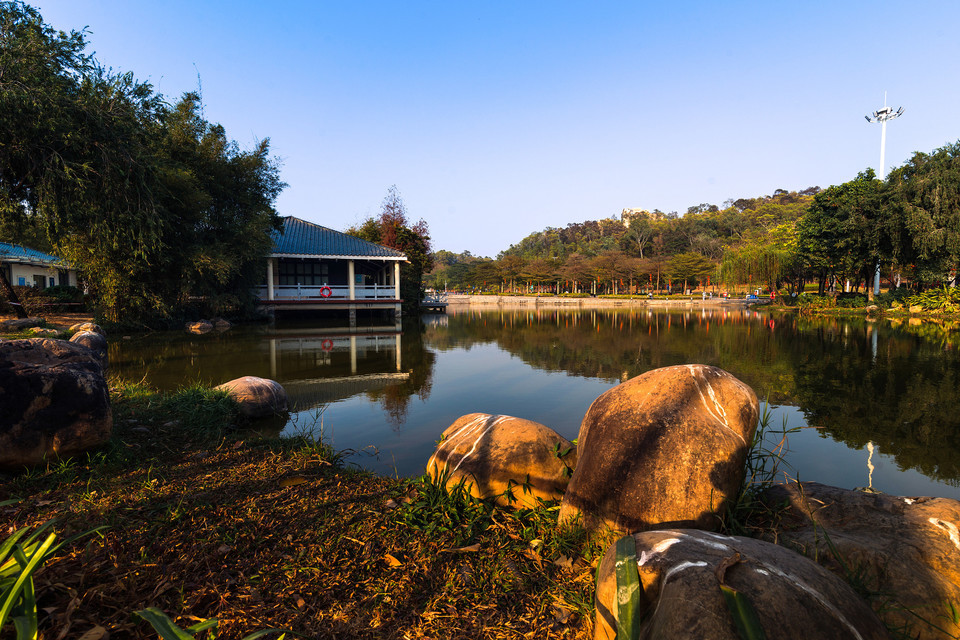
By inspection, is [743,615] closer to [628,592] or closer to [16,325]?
[628,592]

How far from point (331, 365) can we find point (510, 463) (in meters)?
7.76

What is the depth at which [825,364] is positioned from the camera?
10.1 metres

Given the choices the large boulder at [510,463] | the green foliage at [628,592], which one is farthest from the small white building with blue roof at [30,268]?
the green foliage at [628,592]

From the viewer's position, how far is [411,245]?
28234 millimetres

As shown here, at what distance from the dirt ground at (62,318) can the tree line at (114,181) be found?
861mm

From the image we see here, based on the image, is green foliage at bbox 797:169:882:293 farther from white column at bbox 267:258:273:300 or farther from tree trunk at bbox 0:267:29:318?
tree trunk at bbox 0:267:29:318

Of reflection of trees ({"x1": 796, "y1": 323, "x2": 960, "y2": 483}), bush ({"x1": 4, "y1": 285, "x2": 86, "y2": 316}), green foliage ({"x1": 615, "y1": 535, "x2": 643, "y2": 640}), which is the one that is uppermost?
bush ({"x1": 4, "y1": 285, "x2": 86, "y2": 316})

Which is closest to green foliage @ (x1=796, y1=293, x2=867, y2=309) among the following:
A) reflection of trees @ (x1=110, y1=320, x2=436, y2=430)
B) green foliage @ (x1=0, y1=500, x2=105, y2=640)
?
reflection of trees @ (x1=110, y1=320, x2=436, y2=430)

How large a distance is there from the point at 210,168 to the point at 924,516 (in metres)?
21.8

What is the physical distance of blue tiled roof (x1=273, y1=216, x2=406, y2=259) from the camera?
73.3 feet

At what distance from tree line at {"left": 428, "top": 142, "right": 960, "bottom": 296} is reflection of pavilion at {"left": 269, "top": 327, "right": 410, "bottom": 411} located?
86.0 ft

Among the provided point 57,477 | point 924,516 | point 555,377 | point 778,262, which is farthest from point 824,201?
point 57,477

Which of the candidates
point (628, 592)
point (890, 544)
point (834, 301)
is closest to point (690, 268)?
point (834, 301)

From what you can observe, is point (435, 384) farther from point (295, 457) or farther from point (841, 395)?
point (841, 395)
